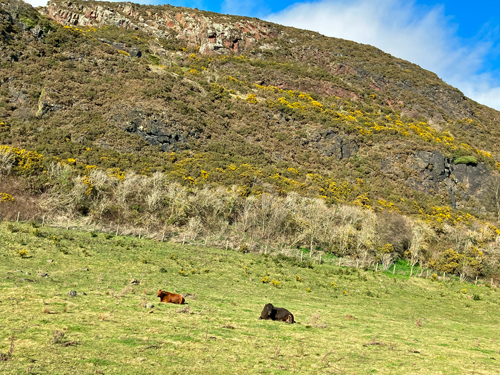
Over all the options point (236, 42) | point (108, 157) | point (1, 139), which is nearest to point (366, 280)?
point (108, 157)

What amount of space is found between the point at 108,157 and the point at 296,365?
47.4m

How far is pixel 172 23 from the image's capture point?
111 meters

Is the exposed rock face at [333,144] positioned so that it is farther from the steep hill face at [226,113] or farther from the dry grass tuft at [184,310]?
the dry grass tuft at [184,310]

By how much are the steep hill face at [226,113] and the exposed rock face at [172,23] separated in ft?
1.49

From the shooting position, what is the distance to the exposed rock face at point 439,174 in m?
67.4

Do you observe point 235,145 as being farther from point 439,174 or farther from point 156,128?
point 439,174

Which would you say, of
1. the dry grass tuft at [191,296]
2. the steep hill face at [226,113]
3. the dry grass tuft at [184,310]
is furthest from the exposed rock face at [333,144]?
the dry grass tuft at [184,310]

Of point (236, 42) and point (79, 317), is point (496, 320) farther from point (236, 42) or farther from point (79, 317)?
point (236, 42)

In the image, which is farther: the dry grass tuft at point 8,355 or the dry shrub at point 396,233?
the dry shrub at point 396,233

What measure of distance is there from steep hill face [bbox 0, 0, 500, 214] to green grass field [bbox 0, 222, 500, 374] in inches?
1061

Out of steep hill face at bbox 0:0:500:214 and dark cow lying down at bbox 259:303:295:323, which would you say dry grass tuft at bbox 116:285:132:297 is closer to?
dark cow lying down at bbox 259:303:295:323

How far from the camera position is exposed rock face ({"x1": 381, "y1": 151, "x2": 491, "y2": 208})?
221 feet

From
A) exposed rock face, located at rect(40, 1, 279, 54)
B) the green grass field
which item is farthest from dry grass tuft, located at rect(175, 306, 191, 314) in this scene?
exposed rock face, located at rect(40, 1, 279, 54)

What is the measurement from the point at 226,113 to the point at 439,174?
44208 millimetres
